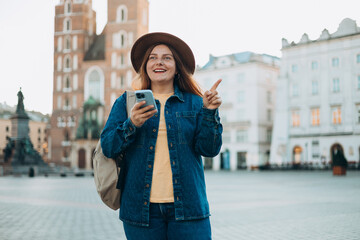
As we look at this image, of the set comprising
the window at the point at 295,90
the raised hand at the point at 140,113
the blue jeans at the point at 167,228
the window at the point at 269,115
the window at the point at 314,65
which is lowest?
the blue jeans at the point at 167,228

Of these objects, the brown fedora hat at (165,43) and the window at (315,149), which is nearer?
the brown fedora hat at (165,43)

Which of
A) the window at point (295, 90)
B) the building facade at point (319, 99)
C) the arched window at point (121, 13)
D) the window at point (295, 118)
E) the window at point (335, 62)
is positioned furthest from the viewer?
the arched window at point (121, 13)

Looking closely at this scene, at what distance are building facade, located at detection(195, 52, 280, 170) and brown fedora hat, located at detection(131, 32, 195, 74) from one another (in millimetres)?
56574

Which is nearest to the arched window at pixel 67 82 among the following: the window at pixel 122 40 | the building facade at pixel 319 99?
the window at pixel 122 40

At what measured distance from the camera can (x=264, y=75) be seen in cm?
6175

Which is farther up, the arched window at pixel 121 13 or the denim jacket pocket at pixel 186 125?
the arched window at pixel 121 13

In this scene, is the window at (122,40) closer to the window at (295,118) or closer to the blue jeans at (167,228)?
the window at (295,118)

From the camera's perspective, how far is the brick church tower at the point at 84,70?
70188 millimetres

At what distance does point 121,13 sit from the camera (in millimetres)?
71312

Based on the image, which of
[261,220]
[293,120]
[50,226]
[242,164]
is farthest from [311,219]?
[242,164]

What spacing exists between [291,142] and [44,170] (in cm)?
2740

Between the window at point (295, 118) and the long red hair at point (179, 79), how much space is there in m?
52.1

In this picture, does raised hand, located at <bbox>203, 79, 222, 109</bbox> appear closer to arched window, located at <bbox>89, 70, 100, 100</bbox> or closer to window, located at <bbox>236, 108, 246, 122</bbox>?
window, located at <bbox>236, 108, 246, 122</bbox>

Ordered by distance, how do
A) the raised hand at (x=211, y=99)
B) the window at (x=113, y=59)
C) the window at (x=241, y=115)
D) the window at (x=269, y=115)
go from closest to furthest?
1. the raised hand at (x=211, y=99)
2. the window at (x=241, y=115)
3. the window at (x=269, y=115)
4. the window at (x=113, y=59)
